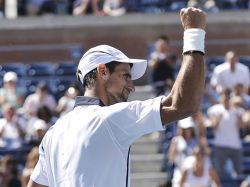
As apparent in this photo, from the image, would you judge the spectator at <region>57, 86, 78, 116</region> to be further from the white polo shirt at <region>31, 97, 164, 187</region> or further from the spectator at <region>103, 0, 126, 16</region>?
the white polo shirt at <region>31, 97, 164, 187</region>

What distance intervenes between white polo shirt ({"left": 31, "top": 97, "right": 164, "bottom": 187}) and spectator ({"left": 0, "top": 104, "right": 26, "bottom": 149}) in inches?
376

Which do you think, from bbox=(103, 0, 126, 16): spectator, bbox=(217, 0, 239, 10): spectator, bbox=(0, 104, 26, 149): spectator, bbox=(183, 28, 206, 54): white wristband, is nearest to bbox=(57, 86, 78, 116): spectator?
bbox=(0, 104, 26, 149): spectator

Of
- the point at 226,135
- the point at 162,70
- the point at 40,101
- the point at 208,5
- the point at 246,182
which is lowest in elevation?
the point at 246,182

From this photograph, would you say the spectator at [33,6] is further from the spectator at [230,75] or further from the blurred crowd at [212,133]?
the spectator at [230,75]

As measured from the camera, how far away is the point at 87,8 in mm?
19656

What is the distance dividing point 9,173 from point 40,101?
233 centimetres

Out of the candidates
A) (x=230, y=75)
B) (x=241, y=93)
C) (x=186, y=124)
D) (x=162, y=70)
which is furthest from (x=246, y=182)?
(x=162, y=70)

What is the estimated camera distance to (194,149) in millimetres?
12547

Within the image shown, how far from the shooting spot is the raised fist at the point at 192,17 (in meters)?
4.03

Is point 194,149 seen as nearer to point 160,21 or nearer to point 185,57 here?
point 160,21

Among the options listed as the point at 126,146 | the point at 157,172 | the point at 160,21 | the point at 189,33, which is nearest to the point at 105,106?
the point at 126,146

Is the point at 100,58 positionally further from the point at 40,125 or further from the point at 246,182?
the point at 40,125

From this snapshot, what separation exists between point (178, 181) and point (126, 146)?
8273 mm

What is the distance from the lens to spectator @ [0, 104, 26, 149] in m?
13.8
